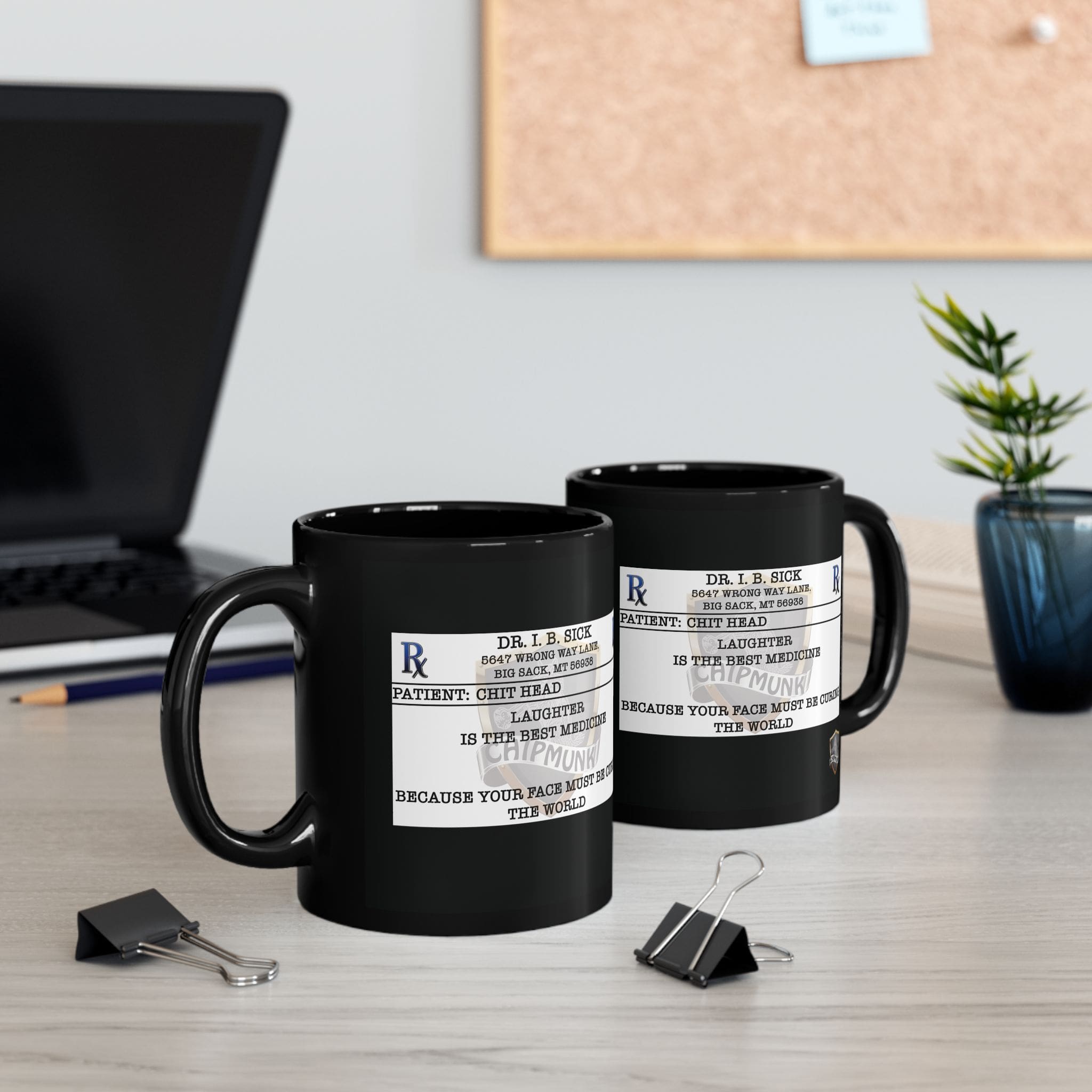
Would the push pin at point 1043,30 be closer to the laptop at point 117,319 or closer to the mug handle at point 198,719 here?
the laptop at point 117,319

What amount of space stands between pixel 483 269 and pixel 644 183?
206mm

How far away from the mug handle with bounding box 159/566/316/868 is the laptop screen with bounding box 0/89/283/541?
1.87ft

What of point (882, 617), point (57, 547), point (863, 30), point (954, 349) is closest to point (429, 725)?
point (882, 617)

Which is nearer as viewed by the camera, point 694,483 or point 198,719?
point 198,719

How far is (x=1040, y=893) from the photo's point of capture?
17.7 inches

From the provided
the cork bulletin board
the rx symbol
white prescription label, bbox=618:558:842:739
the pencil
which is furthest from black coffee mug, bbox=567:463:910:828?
the cork bulletin board

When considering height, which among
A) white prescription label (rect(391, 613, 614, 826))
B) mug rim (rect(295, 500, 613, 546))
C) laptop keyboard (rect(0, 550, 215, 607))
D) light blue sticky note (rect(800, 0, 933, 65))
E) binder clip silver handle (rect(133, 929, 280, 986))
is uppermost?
light blue sticky note (rect(800, 0, 933, 65))

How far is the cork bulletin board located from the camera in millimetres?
1570

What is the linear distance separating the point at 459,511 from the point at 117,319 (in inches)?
22.4

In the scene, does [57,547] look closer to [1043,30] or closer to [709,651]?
[709,651]

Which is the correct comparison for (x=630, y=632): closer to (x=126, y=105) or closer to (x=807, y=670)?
(x=807, y=670)

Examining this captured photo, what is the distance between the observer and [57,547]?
38.6 inches

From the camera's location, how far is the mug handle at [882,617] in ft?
1.81

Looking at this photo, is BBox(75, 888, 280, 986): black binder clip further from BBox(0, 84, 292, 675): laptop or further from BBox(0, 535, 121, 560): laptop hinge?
BBox(0, 535, 121, 560): laptop hinge
